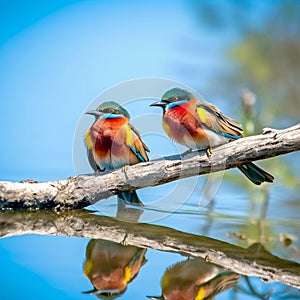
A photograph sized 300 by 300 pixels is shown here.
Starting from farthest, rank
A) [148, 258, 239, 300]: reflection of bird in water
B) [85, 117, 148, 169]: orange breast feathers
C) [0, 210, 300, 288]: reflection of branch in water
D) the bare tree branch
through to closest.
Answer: [85, 117, 148, 169]: orange breast feathers < the bare tree branch < [0, 210, 300, 288]: reflection of branch in water < [148, 258, 239, 300]: reflection of bird in water

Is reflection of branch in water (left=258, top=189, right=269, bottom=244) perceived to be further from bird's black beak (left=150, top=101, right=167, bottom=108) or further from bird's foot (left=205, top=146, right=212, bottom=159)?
bird's black beak (left=150, top=101, right=167, bottom=108)

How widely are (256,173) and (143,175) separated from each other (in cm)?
33

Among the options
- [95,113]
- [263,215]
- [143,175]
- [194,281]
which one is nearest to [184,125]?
[143,175]

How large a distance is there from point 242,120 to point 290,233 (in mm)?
373

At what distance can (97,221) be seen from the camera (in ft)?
5.68

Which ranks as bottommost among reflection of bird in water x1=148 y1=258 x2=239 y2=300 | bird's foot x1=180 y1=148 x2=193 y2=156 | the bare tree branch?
reflection of bird in water x1=148 y1=258 x2=239 y2=300

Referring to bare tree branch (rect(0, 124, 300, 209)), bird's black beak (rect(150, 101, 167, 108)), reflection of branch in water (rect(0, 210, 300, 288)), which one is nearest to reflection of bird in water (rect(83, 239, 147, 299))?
reflection of branch in water (rect(0, 210, 300, 288))

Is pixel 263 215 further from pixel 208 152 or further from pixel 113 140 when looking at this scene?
pixel 113 140

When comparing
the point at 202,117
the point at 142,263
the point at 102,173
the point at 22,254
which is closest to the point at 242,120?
the point at 202,117

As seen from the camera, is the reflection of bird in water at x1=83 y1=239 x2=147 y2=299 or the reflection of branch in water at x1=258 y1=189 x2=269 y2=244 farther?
the reflection of branch in water at x1=258 y1=189 x2=269 y2=244

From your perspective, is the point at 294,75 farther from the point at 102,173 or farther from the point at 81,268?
the point at 81,268

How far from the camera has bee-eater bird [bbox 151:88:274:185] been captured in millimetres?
1692

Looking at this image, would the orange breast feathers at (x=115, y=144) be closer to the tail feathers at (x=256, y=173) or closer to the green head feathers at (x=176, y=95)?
the green head feathers at (x=176, y=95)

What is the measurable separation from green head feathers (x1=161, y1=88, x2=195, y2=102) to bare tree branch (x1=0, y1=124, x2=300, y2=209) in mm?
163
